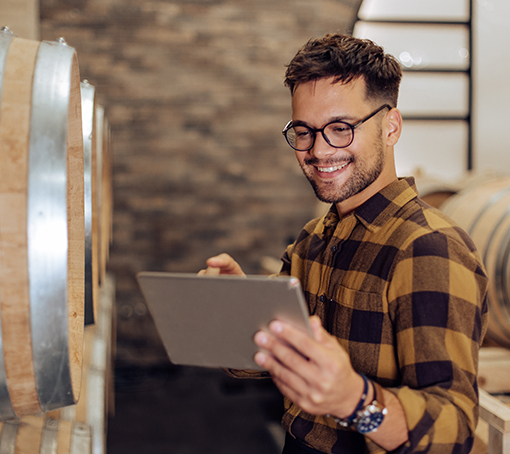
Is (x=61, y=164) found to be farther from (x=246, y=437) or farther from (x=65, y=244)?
(x=246, y=437)

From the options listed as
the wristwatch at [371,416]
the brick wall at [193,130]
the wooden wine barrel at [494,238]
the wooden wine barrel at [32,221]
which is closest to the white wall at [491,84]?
the brick wall at [193,130]

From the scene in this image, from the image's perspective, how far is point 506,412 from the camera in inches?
56.3

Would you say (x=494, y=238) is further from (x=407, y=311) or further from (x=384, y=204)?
(x=407, y=311)

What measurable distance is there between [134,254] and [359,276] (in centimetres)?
336

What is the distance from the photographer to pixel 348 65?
3.64ft

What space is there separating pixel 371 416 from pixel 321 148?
1.89 feet

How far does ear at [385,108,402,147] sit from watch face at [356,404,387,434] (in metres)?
0.62

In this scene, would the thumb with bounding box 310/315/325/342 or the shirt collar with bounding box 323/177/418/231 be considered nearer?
the thumb with bounding box 310/315/325/342

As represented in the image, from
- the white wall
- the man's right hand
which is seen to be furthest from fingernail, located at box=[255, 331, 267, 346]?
the white wall

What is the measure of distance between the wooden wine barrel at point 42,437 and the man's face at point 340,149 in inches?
35.3

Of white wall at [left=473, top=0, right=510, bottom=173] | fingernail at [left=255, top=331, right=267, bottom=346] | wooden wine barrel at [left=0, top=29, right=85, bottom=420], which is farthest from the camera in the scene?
white wall at [left=473, top=0, right=510, bottom=173]

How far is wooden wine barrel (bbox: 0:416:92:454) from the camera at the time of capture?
1.20m

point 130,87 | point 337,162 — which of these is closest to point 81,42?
point 130,87

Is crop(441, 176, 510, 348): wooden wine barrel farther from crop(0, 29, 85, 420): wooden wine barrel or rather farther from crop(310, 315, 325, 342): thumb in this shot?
crop(0, 29, 85, 420): wooden wine barrel
